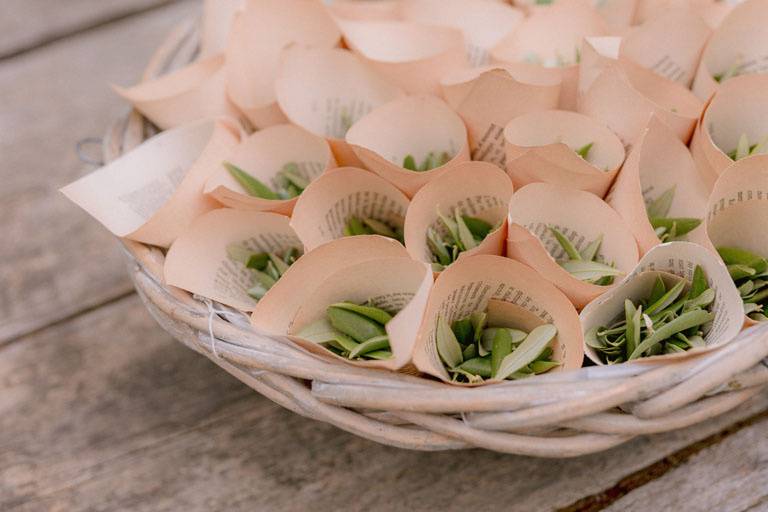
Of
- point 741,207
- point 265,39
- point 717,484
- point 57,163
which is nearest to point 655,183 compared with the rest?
point 741,207

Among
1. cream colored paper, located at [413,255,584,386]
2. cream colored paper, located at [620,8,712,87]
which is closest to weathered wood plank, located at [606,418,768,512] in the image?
cream colored paper, located at [413,255,584,386]

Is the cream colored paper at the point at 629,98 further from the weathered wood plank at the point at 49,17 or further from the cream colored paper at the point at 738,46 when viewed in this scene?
the weathered wood plank at the point at 49,17

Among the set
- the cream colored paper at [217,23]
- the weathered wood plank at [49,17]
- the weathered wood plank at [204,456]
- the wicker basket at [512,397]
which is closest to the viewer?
the wicker basket at [512,397]

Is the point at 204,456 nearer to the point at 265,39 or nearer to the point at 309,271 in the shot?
the point at 309,271

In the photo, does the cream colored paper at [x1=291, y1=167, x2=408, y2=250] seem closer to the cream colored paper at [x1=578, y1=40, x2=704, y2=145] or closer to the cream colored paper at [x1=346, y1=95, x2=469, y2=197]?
the cream colored paper at [x1=346, y1=95, x2=469, y2=197]

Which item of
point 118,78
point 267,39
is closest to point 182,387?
point 267,39

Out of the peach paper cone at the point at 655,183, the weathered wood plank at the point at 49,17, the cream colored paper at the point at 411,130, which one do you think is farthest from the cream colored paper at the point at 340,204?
the weathered wood plank at the point at 49,17
